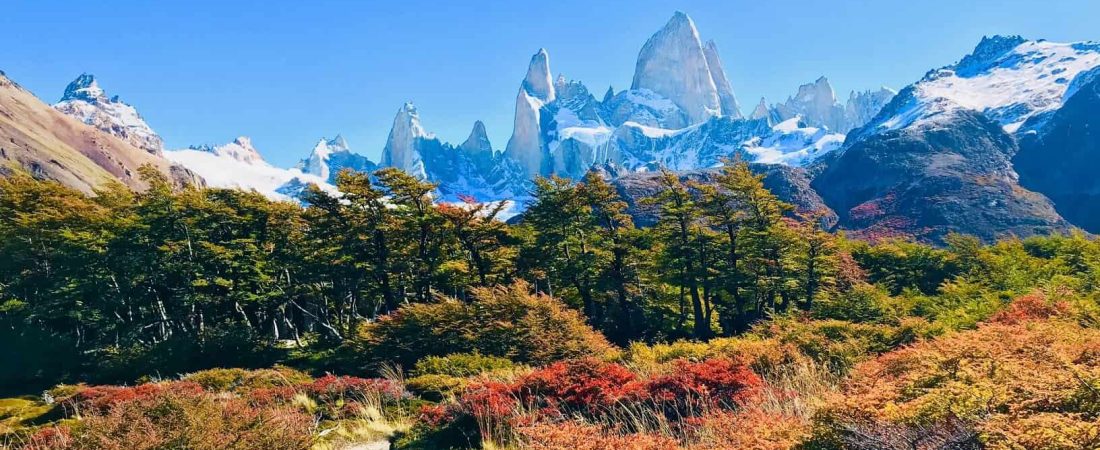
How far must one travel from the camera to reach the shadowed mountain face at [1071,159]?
90.8m

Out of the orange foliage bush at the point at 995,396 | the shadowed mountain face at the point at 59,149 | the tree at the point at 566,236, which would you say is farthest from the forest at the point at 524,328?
the shadowed mountain face at the point at 59,149

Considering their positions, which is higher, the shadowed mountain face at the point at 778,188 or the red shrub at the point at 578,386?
the shadowed mountain face at the point at 778,188

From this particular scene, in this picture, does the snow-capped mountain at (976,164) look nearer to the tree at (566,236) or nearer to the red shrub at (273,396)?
the tree at (566,236)

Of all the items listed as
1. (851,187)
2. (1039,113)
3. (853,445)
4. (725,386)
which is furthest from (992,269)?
(1039,113)

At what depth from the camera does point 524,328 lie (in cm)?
1528

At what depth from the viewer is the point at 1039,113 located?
122125 millimetres

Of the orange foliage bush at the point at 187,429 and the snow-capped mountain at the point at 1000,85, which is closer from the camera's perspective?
the orange foliage bush at the point at 187,429

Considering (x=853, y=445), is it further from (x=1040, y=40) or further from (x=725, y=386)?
(x=1040, y=40)

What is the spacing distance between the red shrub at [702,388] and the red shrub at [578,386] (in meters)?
0.51

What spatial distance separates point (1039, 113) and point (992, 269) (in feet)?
451

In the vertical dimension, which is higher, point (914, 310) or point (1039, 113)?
point (1039, 113)

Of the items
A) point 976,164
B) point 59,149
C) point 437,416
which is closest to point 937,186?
point 976,164

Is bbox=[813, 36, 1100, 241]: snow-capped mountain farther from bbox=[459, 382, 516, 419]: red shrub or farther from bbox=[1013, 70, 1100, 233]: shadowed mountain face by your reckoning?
bbox=[459, 382, 516, 419]: red shrub

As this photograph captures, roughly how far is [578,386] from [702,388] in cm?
194
